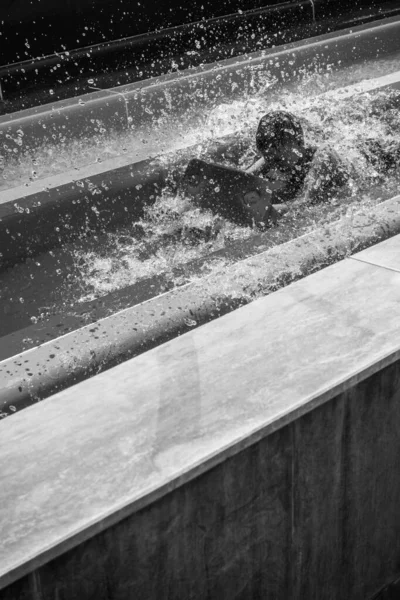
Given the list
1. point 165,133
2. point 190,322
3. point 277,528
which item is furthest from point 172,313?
point 165,133

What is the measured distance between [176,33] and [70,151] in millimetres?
1625

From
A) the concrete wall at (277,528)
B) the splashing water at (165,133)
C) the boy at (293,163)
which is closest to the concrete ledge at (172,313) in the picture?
the concrete wall at (277,528)

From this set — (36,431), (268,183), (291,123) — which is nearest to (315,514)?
(36,431)

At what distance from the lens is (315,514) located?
1.25m

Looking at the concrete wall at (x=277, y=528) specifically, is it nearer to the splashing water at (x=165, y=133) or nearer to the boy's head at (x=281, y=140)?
the boy's head at (x=281, y=140)

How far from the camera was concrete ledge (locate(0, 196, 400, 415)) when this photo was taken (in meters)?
1.38

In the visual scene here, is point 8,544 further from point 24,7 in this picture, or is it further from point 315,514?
point 24,7

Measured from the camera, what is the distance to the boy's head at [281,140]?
2.40m

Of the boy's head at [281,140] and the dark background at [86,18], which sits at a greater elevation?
the dark background at [86,18]

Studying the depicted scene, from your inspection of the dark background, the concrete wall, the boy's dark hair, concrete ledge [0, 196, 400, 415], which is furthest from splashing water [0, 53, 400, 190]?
the concrete wall

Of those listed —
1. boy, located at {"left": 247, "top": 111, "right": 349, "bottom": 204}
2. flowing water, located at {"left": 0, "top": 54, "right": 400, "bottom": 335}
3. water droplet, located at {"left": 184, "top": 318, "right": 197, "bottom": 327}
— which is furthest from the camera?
boy, located at {"left": 247, "top": 111, "right": 349, "bottom": 204}

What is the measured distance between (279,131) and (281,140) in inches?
1.4

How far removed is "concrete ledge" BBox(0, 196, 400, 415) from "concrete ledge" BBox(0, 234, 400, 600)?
20cm

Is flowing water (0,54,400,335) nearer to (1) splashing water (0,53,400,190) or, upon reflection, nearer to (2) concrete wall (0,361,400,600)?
(1) splashing water (0,53,400,190)
